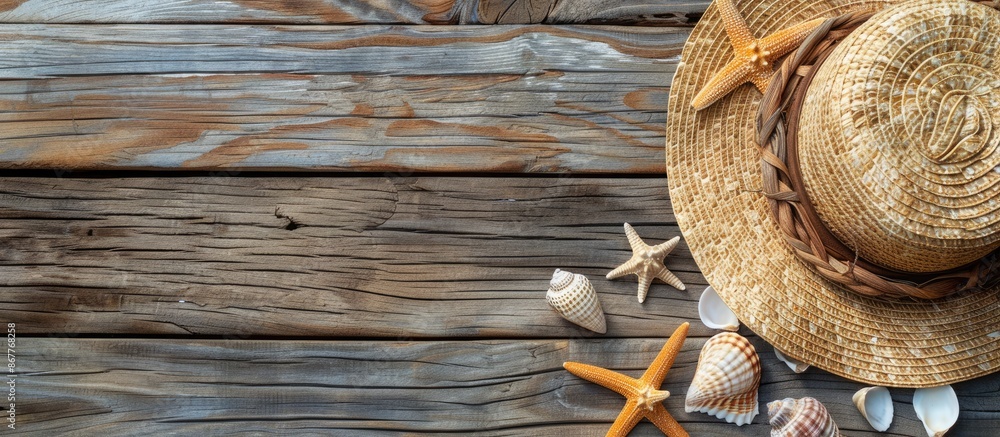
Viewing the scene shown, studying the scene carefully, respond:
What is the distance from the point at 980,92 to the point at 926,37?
0.16m

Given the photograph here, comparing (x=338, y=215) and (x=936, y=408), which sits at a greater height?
(x=338, y=215)

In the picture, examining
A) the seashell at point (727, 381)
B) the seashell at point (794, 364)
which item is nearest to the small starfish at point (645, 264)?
the seashell at point (727, 381)

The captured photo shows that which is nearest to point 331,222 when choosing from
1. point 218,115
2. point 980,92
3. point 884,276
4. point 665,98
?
point 218,115

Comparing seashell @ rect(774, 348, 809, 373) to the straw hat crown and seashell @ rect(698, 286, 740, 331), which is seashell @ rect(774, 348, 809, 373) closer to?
seashell @ rect(698, 286, 740, 331)

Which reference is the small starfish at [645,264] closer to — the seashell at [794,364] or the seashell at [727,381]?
the seashell at [727,381]

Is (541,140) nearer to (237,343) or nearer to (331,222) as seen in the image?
(331,222)

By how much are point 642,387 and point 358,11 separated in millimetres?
1366

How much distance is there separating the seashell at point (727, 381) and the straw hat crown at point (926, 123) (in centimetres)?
50

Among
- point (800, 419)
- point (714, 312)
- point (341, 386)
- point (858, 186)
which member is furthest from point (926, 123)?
point (341, 386)

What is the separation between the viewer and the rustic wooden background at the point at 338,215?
5.69ft

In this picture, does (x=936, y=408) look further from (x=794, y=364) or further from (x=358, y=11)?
(x=358, y=11)

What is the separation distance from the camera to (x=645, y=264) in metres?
1.68

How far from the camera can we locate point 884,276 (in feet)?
4.70

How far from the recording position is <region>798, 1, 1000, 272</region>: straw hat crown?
1257 millimetres
